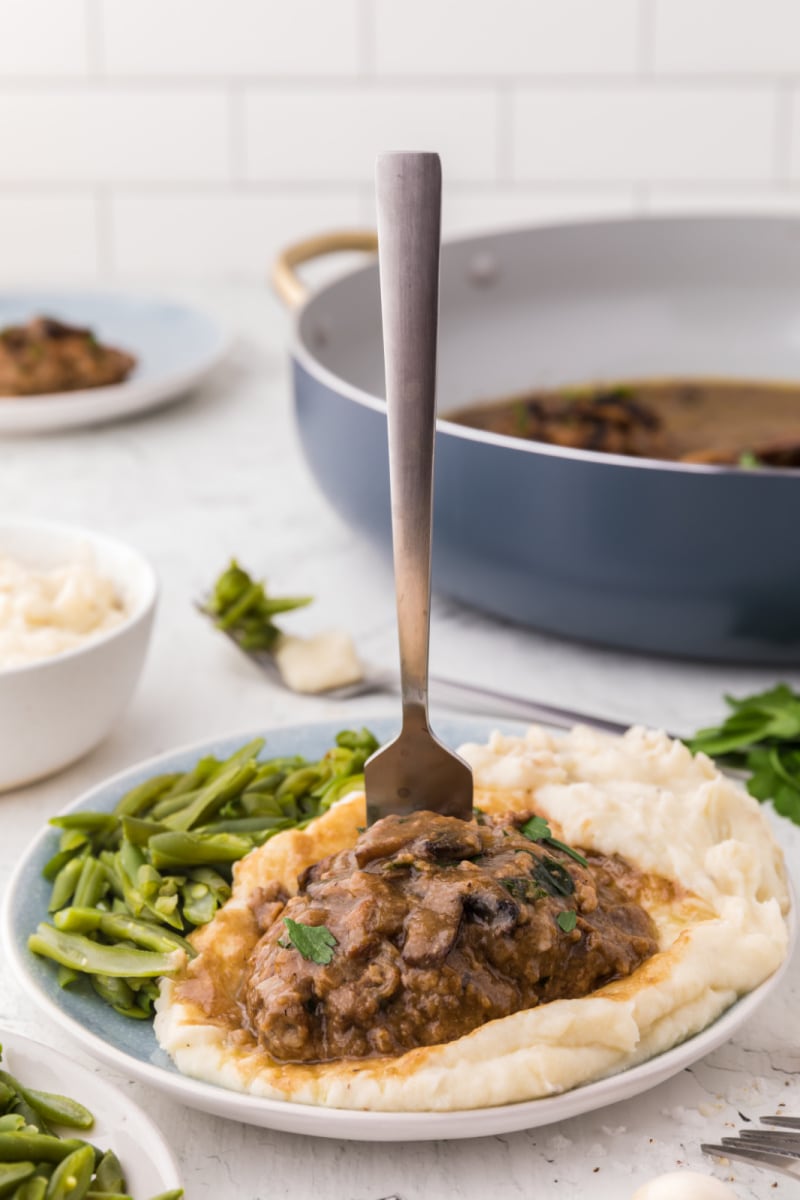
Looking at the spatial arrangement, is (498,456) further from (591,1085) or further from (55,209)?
(55,209)

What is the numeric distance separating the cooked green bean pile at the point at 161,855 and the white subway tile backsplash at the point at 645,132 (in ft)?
11.4

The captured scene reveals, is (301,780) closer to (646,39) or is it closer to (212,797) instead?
(212,797)

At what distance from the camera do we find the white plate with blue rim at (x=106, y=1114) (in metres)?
1.19

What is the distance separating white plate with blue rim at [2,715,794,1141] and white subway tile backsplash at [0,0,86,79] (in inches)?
155

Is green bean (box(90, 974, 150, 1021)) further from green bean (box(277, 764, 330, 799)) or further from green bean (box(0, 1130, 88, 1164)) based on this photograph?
green bean (box(277, 764, 330, 799))

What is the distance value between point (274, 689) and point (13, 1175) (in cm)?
118

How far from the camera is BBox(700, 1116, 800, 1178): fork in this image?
4.16 feet

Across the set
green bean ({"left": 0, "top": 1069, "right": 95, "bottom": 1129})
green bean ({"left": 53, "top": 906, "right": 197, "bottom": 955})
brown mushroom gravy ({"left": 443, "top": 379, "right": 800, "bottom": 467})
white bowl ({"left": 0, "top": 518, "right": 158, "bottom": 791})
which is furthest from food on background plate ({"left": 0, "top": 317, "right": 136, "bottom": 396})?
green bean ({"left": 0, "top": 1069, "right": 95, "bottom": 1129})

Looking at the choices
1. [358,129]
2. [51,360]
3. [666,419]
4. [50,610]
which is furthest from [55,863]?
[358,129]

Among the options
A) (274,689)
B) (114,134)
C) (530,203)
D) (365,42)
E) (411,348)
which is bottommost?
(274,689)

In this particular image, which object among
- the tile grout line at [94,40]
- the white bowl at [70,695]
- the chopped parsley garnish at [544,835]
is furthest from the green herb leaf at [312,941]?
the tile grout line at [94,40]

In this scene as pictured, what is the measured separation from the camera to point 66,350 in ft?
11.2

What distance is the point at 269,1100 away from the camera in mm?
1242

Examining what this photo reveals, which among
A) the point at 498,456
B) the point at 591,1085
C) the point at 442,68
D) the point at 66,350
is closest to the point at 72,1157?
the point at 591,1085
